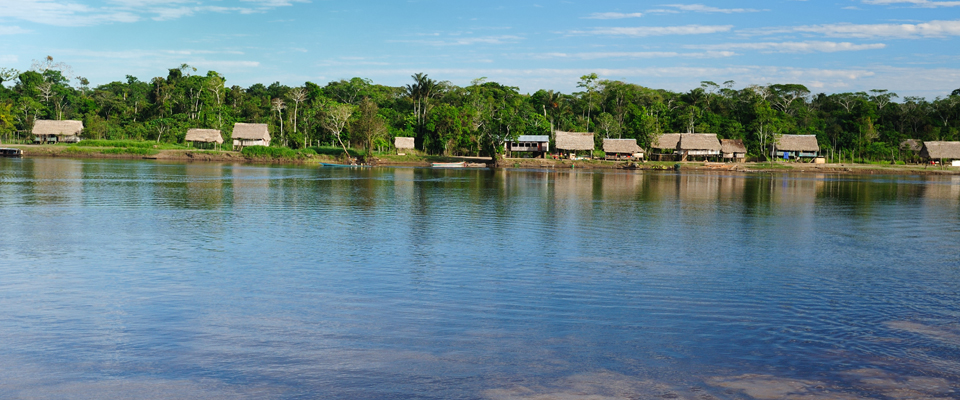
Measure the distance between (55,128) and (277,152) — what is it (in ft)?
104

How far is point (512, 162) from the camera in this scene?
83938 millimetres

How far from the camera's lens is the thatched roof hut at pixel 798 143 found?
289ft

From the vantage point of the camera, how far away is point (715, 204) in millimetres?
32844

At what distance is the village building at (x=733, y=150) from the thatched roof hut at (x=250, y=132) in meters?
60.9

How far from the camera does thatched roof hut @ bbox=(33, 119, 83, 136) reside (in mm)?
88812

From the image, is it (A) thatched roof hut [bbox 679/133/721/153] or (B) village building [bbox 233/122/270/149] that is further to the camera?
(B) village building [bbox 233/122/270/149]

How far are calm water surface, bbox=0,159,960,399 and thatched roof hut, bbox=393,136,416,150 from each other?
220 feet

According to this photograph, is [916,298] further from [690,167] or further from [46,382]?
[690,167]

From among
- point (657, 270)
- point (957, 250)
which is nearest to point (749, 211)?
point (957, 250)

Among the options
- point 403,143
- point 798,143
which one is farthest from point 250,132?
point 798,143

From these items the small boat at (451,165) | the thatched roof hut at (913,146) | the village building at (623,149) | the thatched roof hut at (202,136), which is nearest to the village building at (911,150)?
the thatched roof hut at (913,146)

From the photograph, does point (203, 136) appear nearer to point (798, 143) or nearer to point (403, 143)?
Result: point (403, 143)

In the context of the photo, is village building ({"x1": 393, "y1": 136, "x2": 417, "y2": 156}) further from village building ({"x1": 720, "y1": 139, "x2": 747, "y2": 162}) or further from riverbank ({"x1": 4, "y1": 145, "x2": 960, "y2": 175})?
village building ({"x1": 720, "y1": 139, "x2": 747, "y2": 162})

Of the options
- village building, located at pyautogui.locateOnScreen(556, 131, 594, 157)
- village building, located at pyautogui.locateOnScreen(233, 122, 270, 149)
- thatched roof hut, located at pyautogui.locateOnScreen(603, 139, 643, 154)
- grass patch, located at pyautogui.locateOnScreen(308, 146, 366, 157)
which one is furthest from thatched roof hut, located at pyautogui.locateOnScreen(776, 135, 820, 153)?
village building, located at pyautogui.locateOnScreen(233, 122, 270, 149)
